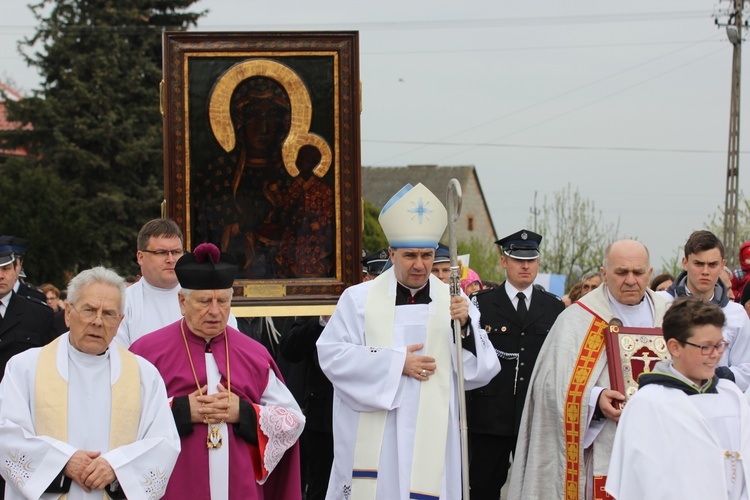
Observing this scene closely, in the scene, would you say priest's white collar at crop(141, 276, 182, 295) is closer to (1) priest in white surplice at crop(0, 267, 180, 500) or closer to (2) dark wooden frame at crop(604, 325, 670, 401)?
(1) priest in white surplice at crop(0, 267, 180, 500)

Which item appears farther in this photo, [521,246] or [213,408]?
[521,246]

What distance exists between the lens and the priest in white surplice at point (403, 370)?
6516 millimetres

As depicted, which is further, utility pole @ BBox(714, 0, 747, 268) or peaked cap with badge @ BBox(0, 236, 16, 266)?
utility pole @ BBox(714, 0, 747, 268)

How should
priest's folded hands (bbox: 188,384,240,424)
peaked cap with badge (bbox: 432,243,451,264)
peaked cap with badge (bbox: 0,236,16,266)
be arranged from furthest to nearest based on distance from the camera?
peaked cap with badge (bbox: 432,243,451,264), peaked cap with badge (bbox: 0,236,16,266), priest's folded hands (bbox: 188,384,240,424)

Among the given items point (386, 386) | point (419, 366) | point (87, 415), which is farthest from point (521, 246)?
point (87, 415)

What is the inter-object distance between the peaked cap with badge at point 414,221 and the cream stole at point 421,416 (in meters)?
0.33

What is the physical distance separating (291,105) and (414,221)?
90.6 inches

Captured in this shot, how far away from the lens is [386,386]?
6500 mm

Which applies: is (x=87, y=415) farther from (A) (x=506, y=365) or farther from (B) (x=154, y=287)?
(A) (x=506, y=365)

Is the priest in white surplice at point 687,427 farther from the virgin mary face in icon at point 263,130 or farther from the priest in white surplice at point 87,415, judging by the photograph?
the virgin mary face in icon at point 263,130

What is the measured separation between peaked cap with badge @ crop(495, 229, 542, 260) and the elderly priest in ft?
9.64

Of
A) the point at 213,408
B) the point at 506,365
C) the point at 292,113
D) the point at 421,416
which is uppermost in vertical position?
the point at 292,113

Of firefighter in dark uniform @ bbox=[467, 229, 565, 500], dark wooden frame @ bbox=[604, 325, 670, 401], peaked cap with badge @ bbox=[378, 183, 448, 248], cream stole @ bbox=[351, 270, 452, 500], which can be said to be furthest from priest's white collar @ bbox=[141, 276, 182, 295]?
dark wooden frame @ bbox=[604, 325, 670, 401]

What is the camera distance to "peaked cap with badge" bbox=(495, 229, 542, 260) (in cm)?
837
